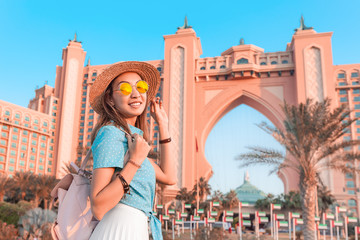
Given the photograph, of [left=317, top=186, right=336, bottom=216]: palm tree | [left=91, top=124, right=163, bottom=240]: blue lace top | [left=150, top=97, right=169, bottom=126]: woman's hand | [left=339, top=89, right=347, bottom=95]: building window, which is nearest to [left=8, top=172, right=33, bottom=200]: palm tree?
[left=317, top=186, right=336, bottom=216]: palm tree

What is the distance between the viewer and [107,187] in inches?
53.1

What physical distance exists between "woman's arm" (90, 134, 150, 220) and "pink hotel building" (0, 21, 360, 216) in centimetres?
3059

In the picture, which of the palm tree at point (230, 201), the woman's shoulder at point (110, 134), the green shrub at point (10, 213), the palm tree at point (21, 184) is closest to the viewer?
the woman's shoulder at point (110, 134)

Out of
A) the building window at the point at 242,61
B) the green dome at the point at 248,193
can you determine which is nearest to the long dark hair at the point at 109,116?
the building window at the point at 242,61

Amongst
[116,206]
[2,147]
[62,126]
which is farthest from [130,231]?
[2,147]

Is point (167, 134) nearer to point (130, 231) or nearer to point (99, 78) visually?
point (99, 78)

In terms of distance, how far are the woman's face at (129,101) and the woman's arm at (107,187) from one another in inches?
13.6

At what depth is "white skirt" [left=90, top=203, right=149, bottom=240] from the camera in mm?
1354

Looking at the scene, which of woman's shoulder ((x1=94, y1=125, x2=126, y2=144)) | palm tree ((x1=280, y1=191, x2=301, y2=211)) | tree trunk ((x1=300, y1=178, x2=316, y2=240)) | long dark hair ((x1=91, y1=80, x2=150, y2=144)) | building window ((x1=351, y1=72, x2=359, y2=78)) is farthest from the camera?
building window ((x1=351, y1=72, x2=359, y2=78))

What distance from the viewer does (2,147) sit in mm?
44406

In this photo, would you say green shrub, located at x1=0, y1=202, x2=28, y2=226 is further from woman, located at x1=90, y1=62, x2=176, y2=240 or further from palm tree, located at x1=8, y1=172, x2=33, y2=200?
woman, located at x1=90, y1=62, x2=176, y2=240

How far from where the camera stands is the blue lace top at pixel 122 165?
4.57 feet

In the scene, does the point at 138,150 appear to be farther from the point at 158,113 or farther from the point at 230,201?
the point at 230,201

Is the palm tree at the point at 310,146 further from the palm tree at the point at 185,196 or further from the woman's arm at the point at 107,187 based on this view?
the palm tree at the point at 185,196
